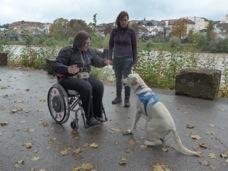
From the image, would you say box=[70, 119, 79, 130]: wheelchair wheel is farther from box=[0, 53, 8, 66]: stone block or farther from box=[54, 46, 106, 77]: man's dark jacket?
box=[0, 53, 8, 66]: stone block

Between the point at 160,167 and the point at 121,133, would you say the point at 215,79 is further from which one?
the point at 160,167

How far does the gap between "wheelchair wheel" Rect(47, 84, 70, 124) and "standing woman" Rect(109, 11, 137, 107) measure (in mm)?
1845

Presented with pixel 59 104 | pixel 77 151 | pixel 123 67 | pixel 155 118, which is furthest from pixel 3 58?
pixel 155 118

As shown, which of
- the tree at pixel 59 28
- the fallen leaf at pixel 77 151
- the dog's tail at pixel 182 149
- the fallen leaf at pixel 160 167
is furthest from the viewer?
the tree at pixel 59 28

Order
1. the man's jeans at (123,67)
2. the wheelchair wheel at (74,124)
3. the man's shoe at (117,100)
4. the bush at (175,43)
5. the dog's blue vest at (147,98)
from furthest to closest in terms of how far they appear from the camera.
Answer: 1. the bush at (175,43)
2. the man's shoe at (117,100)
3. the man's jeans at (123,67)
4. the wheelchair wheel at (74,124)
5. the dog's blue vest at (147,98)

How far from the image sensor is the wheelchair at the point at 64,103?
604 centimetres

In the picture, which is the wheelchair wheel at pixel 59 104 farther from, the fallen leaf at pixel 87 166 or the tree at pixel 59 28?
the tree at pixel 59 28

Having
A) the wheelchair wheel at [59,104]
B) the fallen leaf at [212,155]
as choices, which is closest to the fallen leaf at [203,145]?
the fallen leaf at [212,155]

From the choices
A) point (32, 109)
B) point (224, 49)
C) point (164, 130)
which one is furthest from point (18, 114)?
point (224, 49)

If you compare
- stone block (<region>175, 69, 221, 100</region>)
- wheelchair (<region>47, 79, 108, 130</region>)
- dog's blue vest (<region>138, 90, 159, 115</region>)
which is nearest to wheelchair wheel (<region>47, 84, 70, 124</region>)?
wheelchair (<region>47, 79, 108, 130</region>)

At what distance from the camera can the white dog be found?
5.09m

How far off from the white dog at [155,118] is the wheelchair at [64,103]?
1.01m

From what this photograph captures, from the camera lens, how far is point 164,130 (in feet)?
16.9

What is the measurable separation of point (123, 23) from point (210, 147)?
3110 mm
